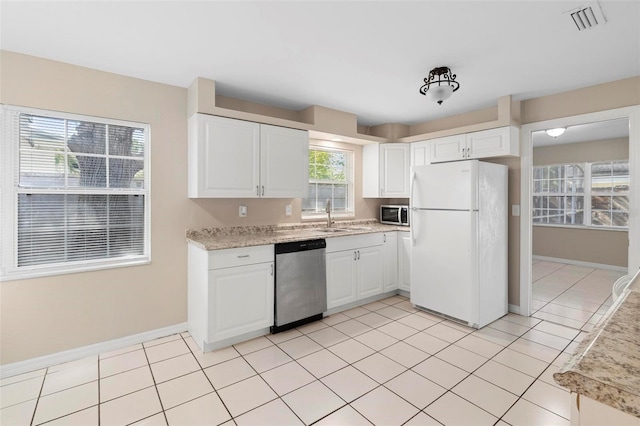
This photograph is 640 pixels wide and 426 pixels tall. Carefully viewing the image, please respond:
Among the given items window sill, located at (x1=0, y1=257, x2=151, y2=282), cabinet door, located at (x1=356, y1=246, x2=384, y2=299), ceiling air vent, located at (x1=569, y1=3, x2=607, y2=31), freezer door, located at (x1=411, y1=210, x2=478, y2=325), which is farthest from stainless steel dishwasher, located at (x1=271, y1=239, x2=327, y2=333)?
ceiling air vent, located at (x1=569, y1=3, x2=607, y2=31)

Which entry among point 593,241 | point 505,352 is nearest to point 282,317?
point 505,352

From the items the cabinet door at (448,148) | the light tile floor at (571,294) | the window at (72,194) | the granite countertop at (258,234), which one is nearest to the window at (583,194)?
the light tile floor at (571,294)

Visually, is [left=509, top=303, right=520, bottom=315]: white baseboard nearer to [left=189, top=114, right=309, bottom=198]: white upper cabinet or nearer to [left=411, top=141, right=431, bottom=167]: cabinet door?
[left=411, top=141, right=431, bottom=167]: cabinet door

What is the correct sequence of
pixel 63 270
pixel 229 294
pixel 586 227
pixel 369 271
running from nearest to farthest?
pixel 63 270
pixel 229 294
pixel 369 271
pixel 586 227

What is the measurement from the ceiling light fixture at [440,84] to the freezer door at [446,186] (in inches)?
32.3

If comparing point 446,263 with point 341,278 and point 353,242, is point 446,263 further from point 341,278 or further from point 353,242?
point 341,278

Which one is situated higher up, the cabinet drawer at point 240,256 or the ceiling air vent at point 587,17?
the ceiling air vent at point 587,17

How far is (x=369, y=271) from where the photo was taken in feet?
12.5

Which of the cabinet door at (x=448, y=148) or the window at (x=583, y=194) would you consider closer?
the cabinet door at (x=448, y=148)

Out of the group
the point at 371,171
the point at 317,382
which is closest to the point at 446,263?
the point at 371,171

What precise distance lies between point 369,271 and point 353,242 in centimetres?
47

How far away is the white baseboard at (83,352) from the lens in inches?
92.1

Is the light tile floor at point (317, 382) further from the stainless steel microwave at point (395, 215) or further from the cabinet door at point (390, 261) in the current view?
the stainless steel microwave at point (395, 215)

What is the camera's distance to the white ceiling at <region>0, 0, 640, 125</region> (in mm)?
1879
